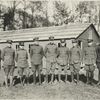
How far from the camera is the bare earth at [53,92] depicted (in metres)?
7.90

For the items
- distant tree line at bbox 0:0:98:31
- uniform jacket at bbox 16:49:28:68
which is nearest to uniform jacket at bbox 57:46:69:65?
uniform jacket at bbox 16:49:28:68

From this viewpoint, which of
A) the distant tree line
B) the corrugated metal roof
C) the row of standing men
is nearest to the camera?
the row of standing men

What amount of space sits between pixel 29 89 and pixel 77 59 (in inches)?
98.9

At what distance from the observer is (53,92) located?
28.6ft

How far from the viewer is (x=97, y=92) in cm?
884

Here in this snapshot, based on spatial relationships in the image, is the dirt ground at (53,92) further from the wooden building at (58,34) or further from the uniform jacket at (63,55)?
the wooden building at (58,34)

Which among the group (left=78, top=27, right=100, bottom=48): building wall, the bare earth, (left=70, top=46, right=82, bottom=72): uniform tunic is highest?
(left=78, top=27, right=100, bottom=48): building wall

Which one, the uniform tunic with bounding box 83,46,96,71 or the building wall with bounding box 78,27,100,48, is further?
the building wall with bounding box 78,27,100,48

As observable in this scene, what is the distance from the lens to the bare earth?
7.90 m

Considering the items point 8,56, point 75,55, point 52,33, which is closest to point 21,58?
point 8,56

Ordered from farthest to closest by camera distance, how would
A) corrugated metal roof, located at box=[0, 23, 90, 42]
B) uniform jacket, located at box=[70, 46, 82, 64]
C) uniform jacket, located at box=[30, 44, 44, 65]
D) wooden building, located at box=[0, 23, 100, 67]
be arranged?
corrugated metal roof, located at box=[0, 23, 90, 42] → wooden building, located at box=[0, 23, 100, 67] → uniform jacket, located at box=[70, 46, 82, 64] → uniform jacket, located at box=[30, 44, 44, 65]

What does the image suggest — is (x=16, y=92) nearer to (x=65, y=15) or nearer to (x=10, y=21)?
(x=10, y=21)

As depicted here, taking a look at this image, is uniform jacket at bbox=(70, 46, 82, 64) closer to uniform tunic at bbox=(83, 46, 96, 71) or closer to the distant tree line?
uniform tunic at bbox=(83, 46, 96, 71)

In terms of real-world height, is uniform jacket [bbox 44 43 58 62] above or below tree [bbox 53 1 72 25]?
below
